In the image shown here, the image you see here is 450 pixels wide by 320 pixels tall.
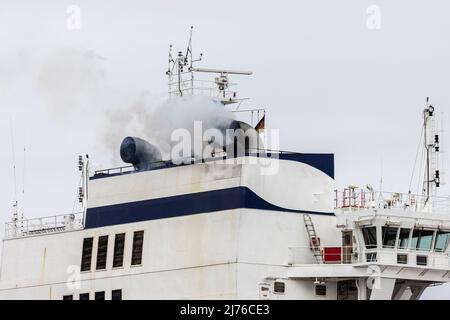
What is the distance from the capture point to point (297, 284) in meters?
76.4

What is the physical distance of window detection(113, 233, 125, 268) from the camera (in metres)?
80.4

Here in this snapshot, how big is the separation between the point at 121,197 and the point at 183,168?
4.42 metres

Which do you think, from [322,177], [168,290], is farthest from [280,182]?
[168,290]

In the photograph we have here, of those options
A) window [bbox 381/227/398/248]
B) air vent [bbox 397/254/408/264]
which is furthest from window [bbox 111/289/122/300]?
air vent [bbox 397/254/408/264]

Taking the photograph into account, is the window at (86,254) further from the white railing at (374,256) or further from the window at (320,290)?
the window at (320,290)

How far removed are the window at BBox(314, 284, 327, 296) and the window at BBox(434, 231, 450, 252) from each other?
18.4 feet

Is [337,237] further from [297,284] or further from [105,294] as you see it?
[105,294]

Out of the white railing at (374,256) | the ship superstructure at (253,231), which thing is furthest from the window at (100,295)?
the white railing at (374,256)

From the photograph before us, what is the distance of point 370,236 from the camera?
77.4 m

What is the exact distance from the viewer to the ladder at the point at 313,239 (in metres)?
77.2

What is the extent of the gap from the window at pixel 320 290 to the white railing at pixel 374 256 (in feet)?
3.79

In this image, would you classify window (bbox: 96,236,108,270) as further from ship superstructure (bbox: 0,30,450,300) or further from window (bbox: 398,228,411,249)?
window (bbox: 398,228,411,249)

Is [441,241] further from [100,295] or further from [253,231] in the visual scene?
[100,295]
